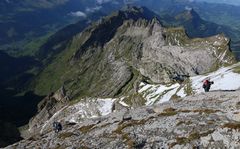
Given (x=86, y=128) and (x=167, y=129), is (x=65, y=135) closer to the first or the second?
(x=86, y=128)

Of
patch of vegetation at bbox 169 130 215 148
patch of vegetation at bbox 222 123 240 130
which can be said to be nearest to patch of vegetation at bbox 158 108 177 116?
patch of vegetation at bbox 169 130 215 148

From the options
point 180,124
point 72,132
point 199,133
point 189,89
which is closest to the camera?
point 199,133

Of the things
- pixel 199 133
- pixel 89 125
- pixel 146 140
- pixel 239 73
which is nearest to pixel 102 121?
pixel 89 125

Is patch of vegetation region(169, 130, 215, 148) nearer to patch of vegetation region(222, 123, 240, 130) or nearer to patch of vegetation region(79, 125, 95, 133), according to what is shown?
patch of vegetation region(222, 123, 240, 130)

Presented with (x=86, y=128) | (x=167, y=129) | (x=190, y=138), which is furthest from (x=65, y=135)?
(x=190, y=138)

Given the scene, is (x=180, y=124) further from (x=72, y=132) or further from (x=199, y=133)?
(x=72, y=132)

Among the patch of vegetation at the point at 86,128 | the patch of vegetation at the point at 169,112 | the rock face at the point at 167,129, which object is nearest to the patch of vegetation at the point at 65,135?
the rock face at the point at 167,129

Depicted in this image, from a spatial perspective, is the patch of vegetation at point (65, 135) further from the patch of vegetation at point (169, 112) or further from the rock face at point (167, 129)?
the patch of vegetation at point (169, 112)

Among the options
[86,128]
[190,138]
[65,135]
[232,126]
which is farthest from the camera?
[86,128]
